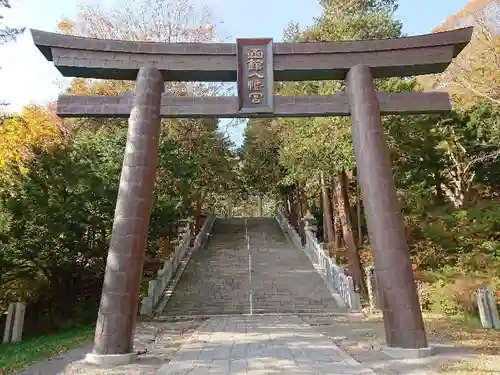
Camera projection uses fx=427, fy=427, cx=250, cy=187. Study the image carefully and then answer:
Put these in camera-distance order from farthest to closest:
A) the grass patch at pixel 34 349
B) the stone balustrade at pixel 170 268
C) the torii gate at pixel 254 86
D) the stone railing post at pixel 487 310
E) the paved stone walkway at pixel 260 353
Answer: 1. the stone balustrade at pixel 170 268
2. the stone railing post at pixel 487 310
3. the grass patch at pixel 34 349
4. the torii gate at pixel 254 86
5. the paved stone walkway at pixel 260 353

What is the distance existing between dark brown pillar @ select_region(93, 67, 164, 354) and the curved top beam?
35 cm

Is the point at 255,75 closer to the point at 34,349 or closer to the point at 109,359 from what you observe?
the point at 109,359

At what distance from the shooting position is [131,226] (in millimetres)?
6223

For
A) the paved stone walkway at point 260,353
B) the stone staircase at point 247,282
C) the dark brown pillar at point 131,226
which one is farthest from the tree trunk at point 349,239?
the dark brown pillar at point 131,226

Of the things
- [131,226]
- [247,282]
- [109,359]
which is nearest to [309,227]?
[247,282]

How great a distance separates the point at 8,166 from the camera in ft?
38.5

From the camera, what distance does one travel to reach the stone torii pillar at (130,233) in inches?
228

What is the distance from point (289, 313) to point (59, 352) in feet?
21.1

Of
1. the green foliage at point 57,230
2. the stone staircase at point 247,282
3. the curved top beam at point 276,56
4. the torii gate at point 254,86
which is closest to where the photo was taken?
the torii gate at point 254,86

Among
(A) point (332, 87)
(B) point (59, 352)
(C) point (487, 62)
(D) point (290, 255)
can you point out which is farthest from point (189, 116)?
(D) point (290, 255)

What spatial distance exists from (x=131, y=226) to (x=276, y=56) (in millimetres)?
3741

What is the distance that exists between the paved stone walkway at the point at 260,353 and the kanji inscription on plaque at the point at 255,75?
3.87 meters

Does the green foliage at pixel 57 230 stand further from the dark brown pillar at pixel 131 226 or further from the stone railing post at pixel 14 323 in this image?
the dark brown pillar at pixel 131 226

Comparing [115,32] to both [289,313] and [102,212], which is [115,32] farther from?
[289,313]
